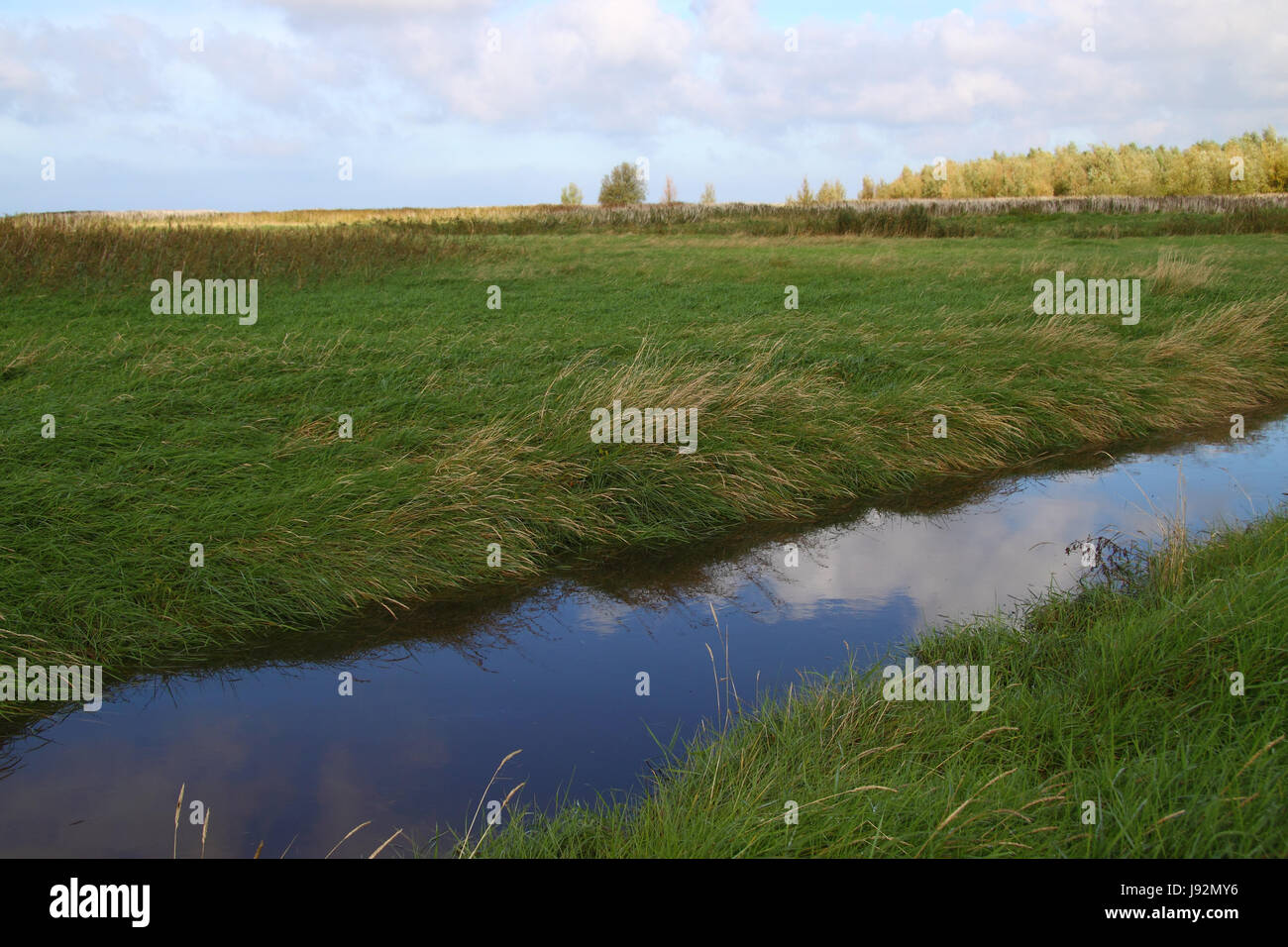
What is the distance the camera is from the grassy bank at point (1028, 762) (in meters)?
3.01

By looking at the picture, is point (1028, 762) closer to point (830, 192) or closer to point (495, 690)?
point (495, 690)

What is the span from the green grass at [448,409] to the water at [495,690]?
0.46m

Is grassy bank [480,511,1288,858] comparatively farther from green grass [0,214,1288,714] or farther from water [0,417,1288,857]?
green grass [0,214,1288,714]

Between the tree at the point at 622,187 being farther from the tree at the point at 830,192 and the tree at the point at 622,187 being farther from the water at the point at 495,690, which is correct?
the water at the point at 495,690

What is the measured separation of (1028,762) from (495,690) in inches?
106

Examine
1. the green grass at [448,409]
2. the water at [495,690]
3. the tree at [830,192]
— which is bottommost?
the water at [495,690]

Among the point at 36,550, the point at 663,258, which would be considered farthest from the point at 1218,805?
the point at 663,258

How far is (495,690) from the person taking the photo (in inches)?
202

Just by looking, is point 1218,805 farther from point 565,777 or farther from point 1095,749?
point 565,777

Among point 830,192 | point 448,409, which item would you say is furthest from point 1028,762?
point 830,192

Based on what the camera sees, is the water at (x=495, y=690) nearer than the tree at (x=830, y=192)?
Yes

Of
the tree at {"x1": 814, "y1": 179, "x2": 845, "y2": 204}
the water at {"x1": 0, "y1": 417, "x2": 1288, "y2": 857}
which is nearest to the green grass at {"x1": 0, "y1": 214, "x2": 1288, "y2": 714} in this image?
the water at {"x1": 0, "y1": 417, "x2": 1288, "y2": 857}

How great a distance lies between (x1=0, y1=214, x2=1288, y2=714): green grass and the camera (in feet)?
18.9

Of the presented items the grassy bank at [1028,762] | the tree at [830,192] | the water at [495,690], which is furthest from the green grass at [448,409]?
the tree at [830,192]
